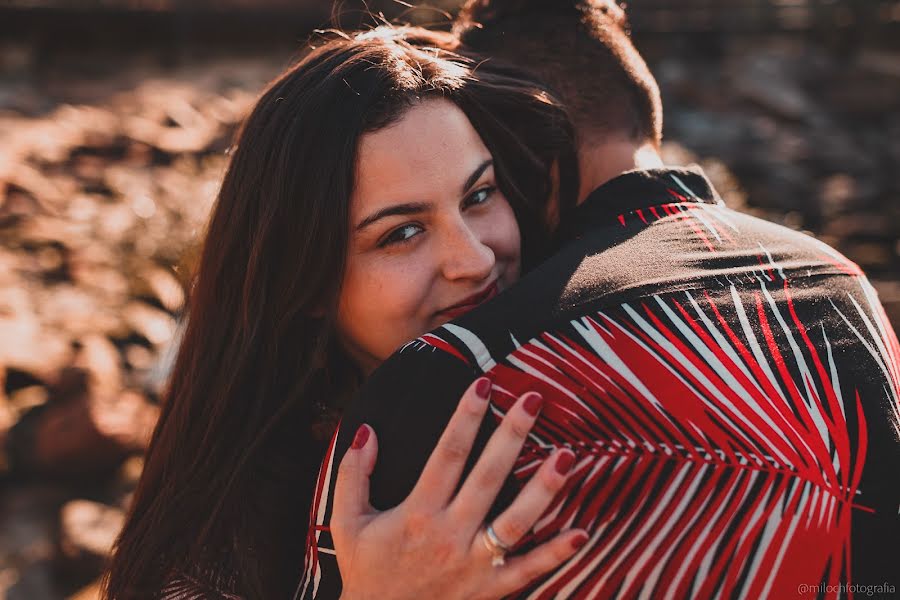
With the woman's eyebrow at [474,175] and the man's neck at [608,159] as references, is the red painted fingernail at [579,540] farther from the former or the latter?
the man's neck at [608,159]

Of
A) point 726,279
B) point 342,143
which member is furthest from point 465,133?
point 726,279

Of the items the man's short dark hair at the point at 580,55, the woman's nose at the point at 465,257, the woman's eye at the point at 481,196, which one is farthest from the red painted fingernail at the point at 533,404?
the man's short dark hair at the point at 580,55

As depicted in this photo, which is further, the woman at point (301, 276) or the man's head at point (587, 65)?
the man's head at point (587, 65)

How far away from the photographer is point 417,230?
209 centimetres

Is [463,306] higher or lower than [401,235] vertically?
lower

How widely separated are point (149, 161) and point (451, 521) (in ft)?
25.6

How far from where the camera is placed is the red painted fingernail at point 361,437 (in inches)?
59.0

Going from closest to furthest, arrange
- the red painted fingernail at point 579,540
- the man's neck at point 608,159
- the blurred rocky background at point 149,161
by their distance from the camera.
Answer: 1. the red painted fingernail at point 579,540
2. the man's neck at point 608,159
3. the blurred rocky background at point 149,161

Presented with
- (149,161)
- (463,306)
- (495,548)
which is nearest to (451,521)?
(495,548)

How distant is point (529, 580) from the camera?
1.38 m

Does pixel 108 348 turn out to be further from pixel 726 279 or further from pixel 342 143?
pixel 726 279

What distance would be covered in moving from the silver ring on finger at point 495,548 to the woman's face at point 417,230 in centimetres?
77

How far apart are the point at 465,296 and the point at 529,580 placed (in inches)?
33.7

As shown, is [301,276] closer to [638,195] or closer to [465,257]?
[465,257]
